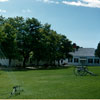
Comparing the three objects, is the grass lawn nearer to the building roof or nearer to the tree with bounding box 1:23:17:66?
the tree with bounding box 1:23:17:66

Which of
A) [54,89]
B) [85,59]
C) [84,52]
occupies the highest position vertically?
[84,52]

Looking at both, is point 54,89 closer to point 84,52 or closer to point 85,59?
point 85,59

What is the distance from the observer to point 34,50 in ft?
135

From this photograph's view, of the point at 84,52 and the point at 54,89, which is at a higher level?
the point at 84,52

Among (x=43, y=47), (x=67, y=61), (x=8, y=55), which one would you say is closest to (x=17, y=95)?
(x=8, y=55)

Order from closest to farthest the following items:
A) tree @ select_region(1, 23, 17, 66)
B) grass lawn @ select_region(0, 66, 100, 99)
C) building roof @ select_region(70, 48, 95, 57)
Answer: grass lawn @ select_region(0, 66, 100, 99) < tree @ select_region(1, 23, 17, 66) < building roof @ select_region(70, 48, 95, 57)

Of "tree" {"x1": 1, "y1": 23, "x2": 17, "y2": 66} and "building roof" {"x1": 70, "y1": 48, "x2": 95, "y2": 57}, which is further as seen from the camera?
"building roof" {"x1": 70, "y1": 48, "x2": 95, "y2": 57}

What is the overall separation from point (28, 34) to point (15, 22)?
3.43 m

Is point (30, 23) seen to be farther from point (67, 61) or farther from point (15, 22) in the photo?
point (67, 61)

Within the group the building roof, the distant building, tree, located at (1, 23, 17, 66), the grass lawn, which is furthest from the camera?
the building roof

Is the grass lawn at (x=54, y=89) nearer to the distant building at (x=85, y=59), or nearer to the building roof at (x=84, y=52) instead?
the distant building at (x=85, y=59)

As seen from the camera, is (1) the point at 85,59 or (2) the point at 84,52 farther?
(2) the point at 84,52

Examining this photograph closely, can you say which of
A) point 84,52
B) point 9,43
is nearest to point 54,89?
point 9,43

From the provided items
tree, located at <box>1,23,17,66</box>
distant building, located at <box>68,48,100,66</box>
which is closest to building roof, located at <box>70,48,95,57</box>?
distant building, located at <box>68,48,100,66</box>
